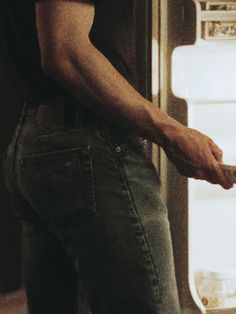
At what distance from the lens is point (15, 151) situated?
96cm

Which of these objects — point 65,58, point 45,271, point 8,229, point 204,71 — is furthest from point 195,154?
point 8,229

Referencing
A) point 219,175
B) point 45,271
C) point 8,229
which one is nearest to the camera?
point 219,175

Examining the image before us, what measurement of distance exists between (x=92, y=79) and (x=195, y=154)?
216 millimetres

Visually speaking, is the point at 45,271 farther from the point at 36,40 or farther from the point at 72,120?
the point at 36,40

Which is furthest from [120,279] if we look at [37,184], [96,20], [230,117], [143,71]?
[230,117]

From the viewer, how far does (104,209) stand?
888 mm

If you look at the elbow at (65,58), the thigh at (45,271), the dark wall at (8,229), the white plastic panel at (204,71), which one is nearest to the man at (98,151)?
the elbow at (65,58)

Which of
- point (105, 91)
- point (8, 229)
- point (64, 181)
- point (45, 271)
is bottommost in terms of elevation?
point (8, 229)

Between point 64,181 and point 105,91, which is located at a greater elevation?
point 105,91

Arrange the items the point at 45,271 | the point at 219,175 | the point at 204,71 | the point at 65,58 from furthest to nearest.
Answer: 1. the point at 204,71
2. the point at 45,271
3. the point at 219,175
4. the point at 65,58

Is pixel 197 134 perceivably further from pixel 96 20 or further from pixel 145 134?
pixel 96 20

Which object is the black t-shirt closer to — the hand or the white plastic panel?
the hand

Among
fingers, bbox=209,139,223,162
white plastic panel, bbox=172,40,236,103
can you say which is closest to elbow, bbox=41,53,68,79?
fingers, bbox=209,139,223,162

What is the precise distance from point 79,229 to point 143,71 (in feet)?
1.75
